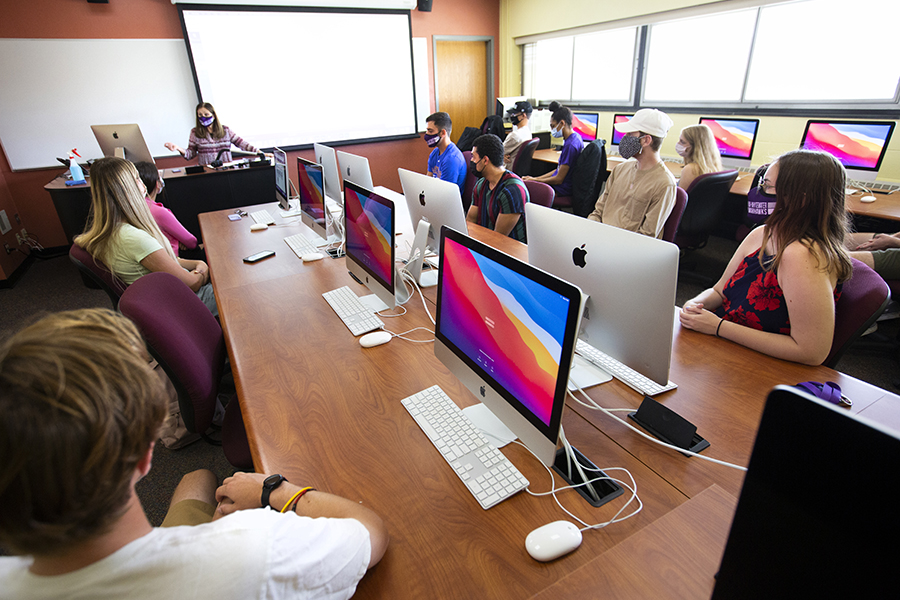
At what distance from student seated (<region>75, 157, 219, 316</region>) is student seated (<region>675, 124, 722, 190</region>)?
12.0 feet

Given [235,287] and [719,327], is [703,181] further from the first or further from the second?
[235,287]

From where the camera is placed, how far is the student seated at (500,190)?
8.41 ft

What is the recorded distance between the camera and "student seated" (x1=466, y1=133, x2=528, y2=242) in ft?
Answer: 8.41

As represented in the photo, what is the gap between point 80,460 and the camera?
1.58 feet

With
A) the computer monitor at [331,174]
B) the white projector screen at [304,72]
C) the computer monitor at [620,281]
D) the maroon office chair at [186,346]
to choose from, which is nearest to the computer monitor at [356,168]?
the computer monitor at [331,174]

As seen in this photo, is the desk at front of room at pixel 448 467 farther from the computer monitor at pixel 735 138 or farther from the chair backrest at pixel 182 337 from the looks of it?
the computer monitor at pixel 735 138

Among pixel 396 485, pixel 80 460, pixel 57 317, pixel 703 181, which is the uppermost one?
pixel 57 317

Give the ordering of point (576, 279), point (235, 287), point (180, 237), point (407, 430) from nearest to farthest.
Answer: point (407, 430) < point (576, 279) < point (235, 287) < point (180, 237)

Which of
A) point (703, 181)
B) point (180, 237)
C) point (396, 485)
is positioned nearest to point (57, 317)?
point (396, 485)

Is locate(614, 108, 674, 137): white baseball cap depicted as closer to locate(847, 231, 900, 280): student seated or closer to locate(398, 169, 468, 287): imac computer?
locate(847, 231, 900, 280): student seated

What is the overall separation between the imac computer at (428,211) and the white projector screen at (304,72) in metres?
4.26

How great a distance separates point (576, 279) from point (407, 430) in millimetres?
606

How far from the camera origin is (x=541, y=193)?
283 centimetres

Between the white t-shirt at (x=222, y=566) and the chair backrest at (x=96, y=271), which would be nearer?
the white t-shirt at (x=222, y=566)
